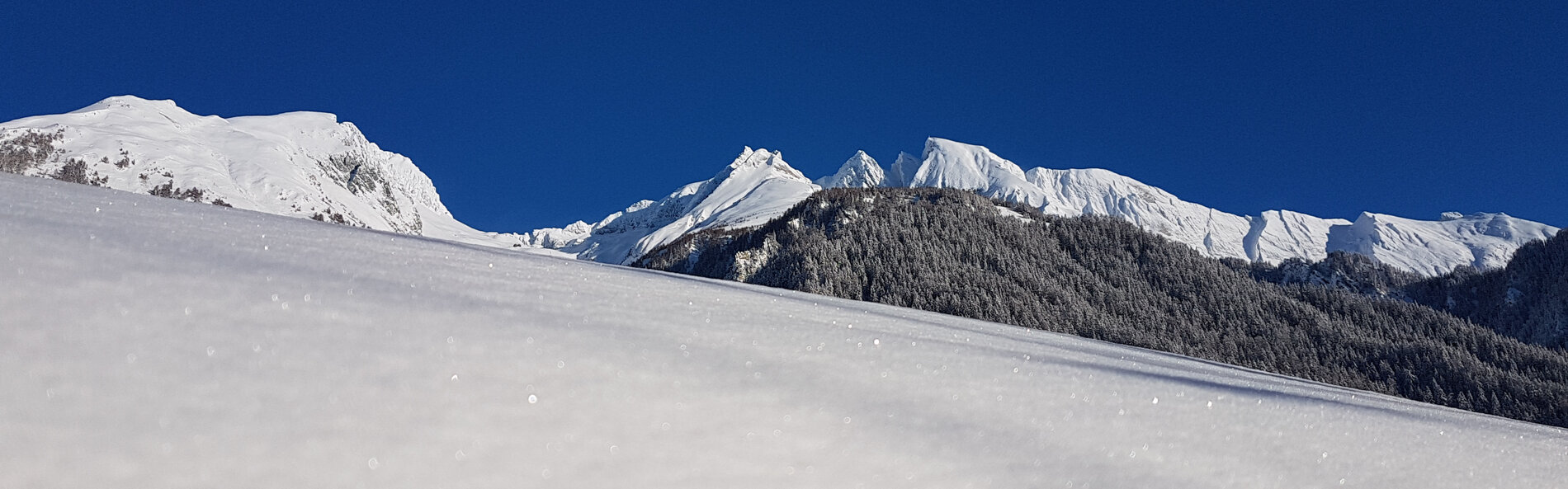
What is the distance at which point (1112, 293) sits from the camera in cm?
7256

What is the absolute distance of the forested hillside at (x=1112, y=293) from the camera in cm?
→ 5469

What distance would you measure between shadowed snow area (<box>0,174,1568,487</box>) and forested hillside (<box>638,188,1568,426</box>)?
148 feet

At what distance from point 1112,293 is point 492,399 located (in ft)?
264

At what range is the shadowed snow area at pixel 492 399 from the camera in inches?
64.7

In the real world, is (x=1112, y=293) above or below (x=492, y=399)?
above

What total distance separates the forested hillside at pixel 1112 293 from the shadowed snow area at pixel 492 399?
45.1 meters

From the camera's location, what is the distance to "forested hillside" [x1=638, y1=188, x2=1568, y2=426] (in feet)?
179

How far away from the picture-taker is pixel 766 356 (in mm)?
3252

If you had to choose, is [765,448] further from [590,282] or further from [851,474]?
[590,282]

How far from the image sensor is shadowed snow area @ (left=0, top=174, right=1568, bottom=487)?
1.64 meters

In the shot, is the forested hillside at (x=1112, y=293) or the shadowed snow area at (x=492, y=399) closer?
the shadowed snow area at (x=492, y=399)

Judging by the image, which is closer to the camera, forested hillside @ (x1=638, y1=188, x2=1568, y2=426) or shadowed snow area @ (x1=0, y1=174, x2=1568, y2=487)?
shadowed snow area @ (x1=0, y1=174, x2=1568, y2=487)

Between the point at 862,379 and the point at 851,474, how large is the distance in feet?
3.42

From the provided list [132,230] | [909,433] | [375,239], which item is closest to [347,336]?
[909,433]
